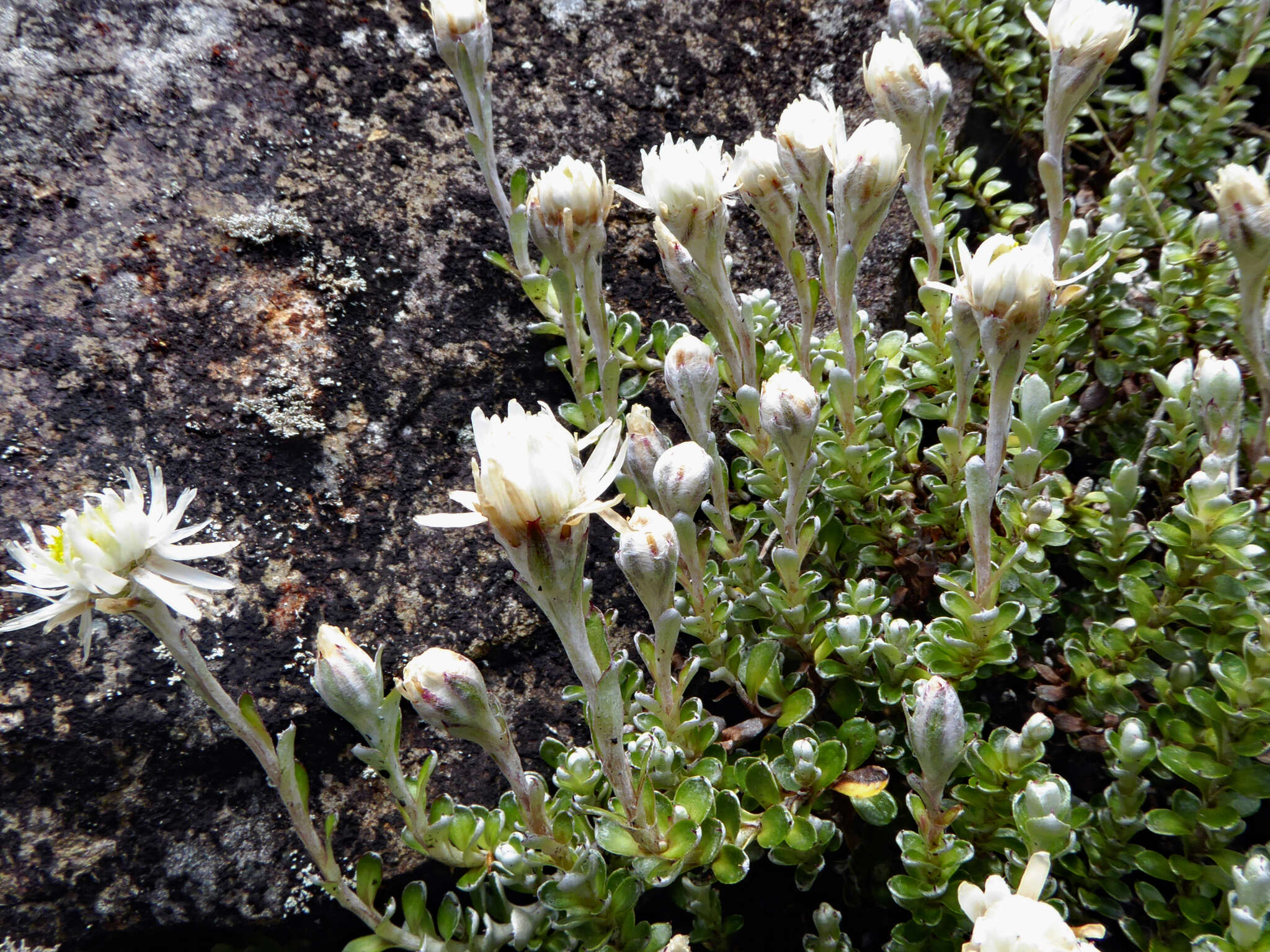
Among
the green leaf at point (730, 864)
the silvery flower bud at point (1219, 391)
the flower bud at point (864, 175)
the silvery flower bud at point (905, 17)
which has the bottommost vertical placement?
the green leaf at point (730, 864)

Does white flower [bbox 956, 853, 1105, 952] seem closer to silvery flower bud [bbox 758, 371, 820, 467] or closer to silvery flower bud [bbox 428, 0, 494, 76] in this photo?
silvery flower bud [bbox 758, 371, 820, 467]

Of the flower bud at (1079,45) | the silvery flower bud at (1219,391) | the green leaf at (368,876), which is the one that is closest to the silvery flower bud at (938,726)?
the silvery flower bud at (1219,391)

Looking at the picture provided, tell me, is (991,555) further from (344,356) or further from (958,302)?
(344,356)

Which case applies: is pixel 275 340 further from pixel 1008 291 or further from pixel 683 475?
pixel 1008 291

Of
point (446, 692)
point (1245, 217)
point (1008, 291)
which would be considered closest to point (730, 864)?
point (446, 692)

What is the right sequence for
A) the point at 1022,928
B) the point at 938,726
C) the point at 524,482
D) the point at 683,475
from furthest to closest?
the point at 683,475, the point at 938,726, the point at 524,482, the point at 1022,928

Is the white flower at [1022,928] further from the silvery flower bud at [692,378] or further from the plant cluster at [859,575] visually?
the silvery flower bud at [692,378]

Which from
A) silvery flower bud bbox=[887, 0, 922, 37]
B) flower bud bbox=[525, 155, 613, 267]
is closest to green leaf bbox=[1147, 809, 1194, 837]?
flower bud bbox=[525, 155, 613, 267]
